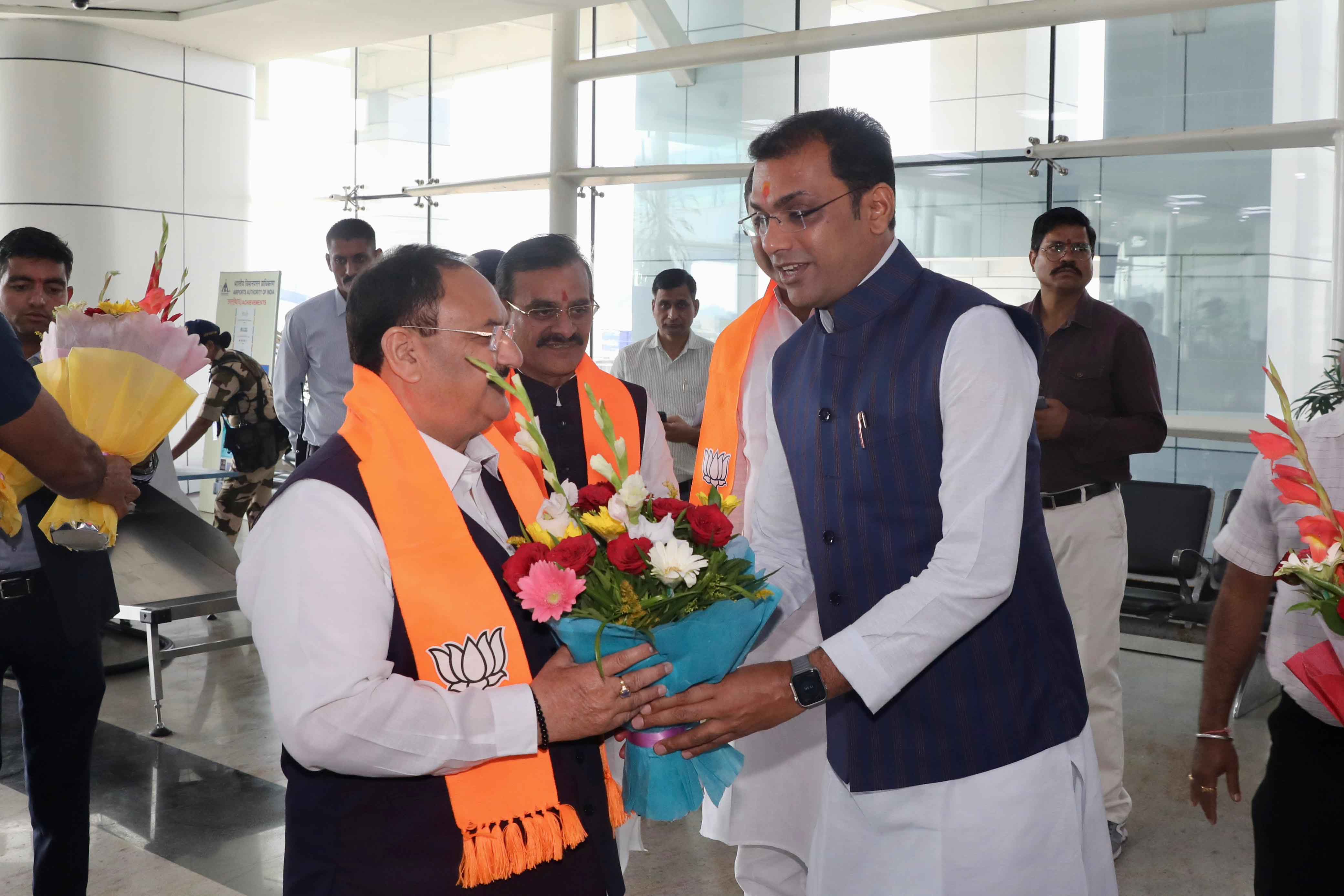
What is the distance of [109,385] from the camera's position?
292cm

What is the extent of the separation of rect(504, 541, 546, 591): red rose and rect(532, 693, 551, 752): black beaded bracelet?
18 centimetres

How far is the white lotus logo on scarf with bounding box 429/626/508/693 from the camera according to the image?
1.65m

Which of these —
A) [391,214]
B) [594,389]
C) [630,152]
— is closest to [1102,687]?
[594,389]

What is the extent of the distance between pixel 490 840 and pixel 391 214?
12501 millimetres

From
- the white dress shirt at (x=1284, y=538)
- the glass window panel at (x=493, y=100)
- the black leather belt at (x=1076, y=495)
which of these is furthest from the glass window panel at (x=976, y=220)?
the white dress shirt at (x=1284, y=538)

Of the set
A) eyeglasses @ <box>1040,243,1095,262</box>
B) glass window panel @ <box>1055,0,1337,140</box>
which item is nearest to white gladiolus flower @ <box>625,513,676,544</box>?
eyeglasses @ <box>1040,243,1095,262</box>

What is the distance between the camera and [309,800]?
1663 millimetres

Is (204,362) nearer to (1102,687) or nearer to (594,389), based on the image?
(594,389)

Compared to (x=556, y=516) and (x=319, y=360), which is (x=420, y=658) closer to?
(x=556, y=516)

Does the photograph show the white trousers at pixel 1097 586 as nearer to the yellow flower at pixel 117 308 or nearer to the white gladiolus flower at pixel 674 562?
the white gladiolus flower at pixel 674 562

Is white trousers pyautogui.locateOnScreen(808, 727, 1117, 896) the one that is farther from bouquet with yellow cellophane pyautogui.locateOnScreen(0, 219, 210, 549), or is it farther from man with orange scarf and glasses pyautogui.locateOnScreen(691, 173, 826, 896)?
bouquet with yellow cellophane pyautogui.locateOnScreen(0, 219, 210, 549)

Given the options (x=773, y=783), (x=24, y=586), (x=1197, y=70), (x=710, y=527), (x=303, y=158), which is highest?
(x=303, y=158)

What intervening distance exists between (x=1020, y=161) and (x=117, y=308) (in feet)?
24.1

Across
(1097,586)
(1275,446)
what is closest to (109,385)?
(1275,446)
